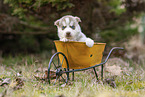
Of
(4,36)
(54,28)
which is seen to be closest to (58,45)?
(54,28)

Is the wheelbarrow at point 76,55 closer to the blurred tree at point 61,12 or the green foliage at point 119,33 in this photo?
the blurred tree at point 61,12

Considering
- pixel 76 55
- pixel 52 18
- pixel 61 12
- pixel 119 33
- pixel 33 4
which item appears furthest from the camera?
pixel 119 33

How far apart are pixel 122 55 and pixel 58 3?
2.44 m

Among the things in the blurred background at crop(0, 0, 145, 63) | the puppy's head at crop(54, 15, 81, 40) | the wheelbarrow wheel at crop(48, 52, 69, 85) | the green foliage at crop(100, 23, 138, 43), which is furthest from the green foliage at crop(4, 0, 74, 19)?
the green foliage at crop(100, 23, 138, 43)

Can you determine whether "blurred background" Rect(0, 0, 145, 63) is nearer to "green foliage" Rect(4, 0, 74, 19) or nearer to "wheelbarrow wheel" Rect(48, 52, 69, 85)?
"green foliage" Rect(4, 0, 74, 19)

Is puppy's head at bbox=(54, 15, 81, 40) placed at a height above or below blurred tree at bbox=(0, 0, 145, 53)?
below

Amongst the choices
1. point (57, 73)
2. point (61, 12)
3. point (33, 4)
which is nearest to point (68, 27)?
point (57, 73)

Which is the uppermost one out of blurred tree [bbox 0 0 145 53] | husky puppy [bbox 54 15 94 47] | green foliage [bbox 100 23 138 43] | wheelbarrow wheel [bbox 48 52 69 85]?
blurred tree [bbox 0 0 145 53]

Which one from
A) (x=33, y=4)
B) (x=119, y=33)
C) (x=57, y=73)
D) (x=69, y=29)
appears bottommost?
(x=57, y=73)

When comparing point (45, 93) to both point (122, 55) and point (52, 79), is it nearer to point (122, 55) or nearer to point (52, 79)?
point (52, 79)

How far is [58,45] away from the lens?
2.24 metres

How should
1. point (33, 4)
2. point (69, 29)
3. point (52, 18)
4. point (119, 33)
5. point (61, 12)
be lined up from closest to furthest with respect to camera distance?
point (69, 29) < point (33, 4) < point (61, 12) < point (52, 18) < point (119, 33)

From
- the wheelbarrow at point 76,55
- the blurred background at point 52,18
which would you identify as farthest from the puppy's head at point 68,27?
the blurred background at point 52,18

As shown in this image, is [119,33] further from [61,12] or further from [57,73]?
[57,73]
